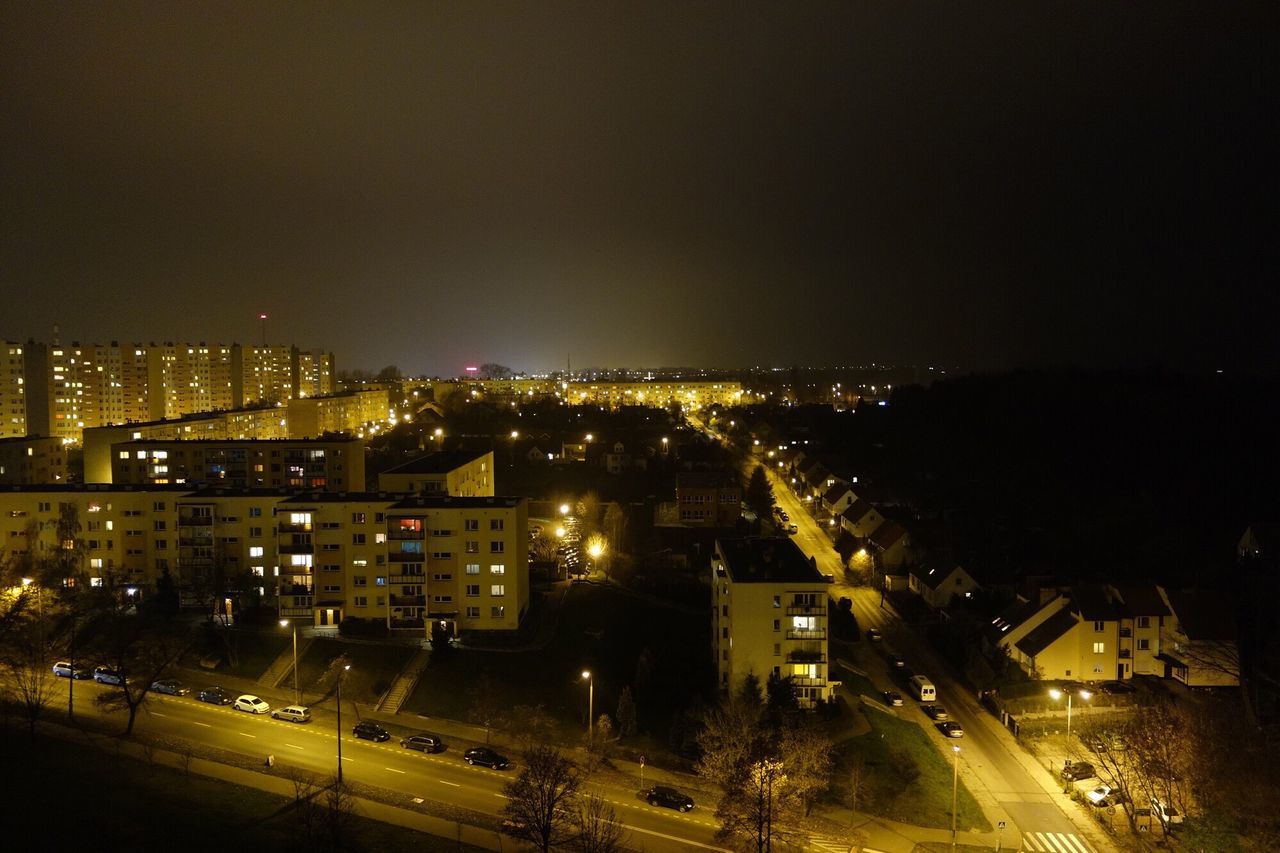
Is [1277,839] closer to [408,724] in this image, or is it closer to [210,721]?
[408,724]

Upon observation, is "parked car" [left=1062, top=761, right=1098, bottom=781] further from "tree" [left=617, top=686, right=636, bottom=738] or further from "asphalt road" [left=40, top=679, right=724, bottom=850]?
"tree" [left=617, top=686, right=636, bottom=738]

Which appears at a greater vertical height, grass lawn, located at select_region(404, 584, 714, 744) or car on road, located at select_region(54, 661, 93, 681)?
car on road, located at select_region(54, 661, 93, 681)

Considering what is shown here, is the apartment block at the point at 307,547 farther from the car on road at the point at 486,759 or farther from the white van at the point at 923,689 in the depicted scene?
the white van at the point at 923,689

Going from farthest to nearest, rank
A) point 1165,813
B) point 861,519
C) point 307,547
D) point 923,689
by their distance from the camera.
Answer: point 861,519 → point 307,547 → point 923,689 → point 1165,813

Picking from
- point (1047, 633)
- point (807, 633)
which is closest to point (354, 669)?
point (807, 633)

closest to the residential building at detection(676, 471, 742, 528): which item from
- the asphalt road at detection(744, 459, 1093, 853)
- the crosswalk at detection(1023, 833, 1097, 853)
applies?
the asphalt road at detection(744, 459, 1093, 853)

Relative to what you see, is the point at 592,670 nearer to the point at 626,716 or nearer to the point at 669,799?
the point at 626,716
